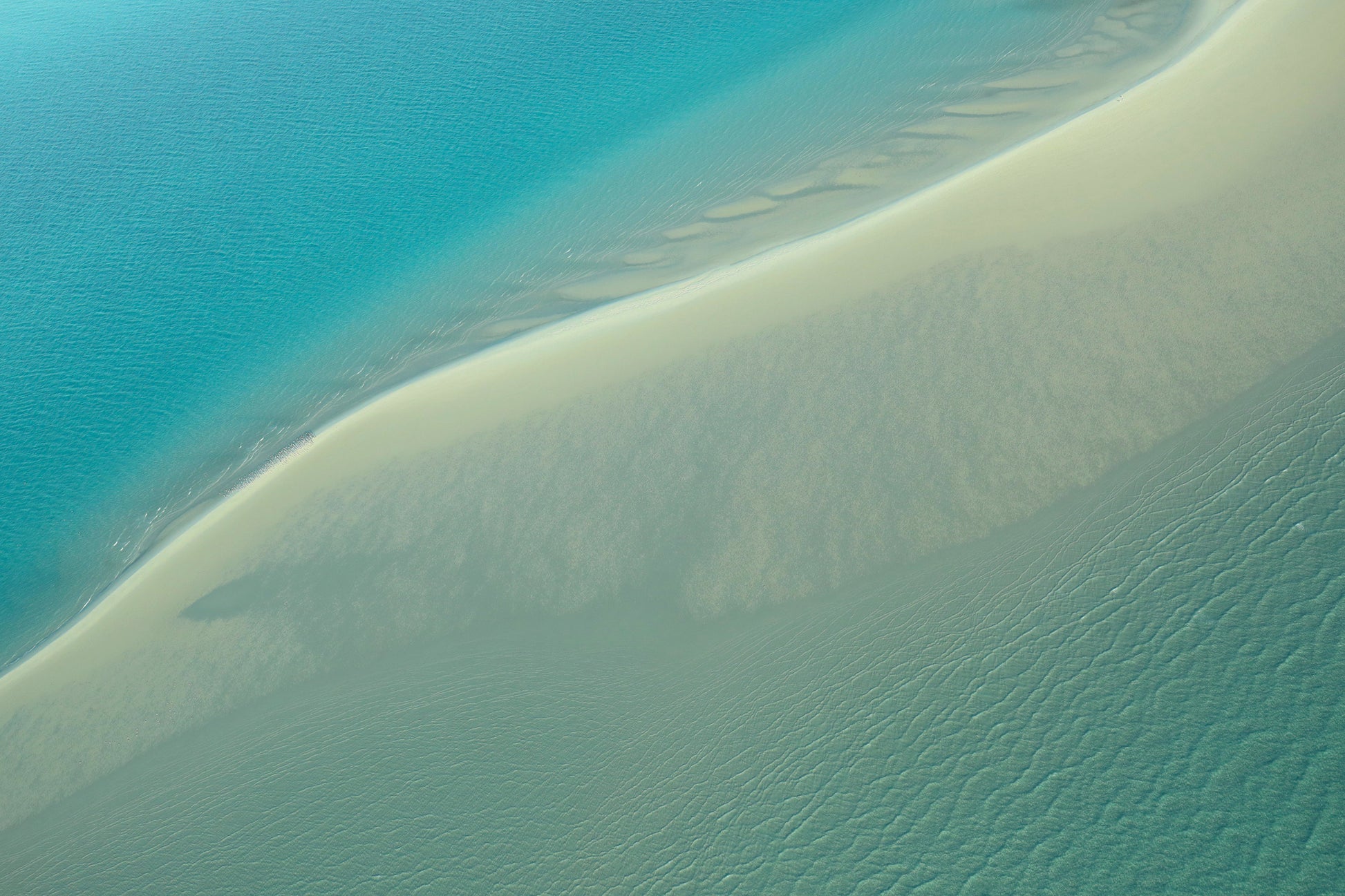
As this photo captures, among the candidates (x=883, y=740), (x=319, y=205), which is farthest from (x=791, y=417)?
(x=319, y=205)

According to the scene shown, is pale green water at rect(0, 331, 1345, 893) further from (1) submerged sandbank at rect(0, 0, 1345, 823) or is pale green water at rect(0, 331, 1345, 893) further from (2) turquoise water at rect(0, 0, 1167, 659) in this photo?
(2) turquoise water at rect(0, 0, 1167, 659)

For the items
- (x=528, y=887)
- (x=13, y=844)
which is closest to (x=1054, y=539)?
(x=528, y=887)

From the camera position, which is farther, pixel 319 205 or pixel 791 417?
pixel 319 205

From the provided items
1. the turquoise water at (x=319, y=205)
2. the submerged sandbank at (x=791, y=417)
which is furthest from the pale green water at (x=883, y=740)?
the turquoise water at (x=319, y=205)

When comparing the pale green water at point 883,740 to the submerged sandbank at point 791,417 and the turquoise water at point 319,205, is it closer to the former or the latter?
the submerged sandbank at point 791,417

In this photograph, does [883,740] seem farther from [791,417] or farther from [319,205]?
[319,205]

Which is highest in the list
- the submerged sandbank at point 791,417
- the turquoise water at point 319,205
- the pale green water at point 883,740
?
the turquoise water at point 319,205

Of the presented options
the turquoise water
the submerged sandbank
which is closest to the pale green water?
the submerged sandbank

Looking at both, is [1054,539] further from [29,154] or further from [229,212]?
[29,154]
